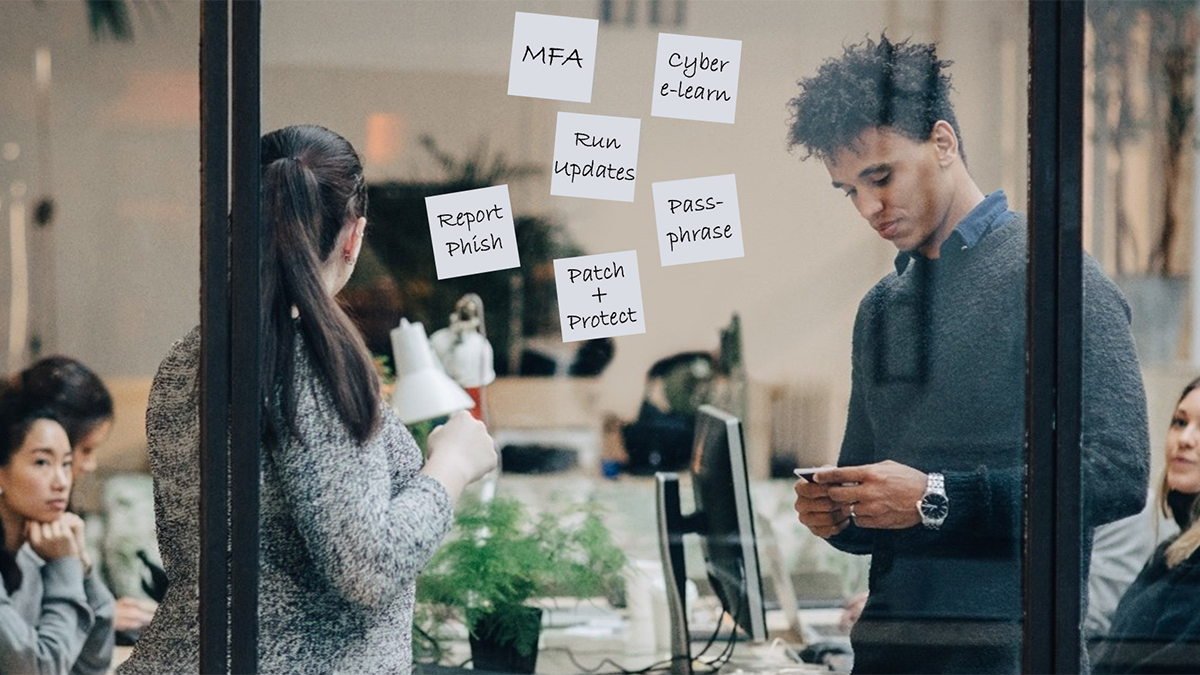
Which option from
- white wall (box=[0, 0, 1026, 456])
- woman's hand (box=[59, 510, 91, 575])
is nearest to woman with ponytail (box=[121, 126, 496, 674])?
white wall (box=[0, 0, 1026, 456])

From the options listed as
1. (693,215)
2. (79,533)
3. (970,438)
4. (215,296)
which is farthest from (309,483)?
(79,533)

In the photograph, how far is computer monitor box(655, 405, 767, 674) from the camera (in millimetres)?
2682

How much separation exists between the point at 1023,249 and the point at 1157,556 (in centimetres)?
77

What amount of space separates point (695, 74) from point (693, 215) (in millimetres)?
245

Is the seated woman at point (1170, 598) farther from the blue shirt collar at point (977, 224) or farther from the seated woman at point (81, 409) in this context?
the seated woman at point (81, 409)

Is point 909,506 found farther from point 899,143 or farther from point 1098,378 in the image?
point 899,143

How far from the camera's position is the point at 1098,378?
2273 millimetres

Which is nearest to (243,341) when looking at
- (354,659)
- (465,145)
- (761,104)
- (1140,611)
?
(354,659)

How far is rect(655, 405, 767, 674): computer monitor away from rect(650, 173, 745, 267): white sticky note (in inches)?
13.5

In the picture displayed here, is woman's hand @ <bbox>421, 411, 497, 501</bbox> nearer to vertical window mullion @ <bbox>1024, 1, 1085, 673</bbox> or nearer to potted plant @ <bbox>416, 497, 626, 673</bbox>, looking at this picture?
potted plant @ <bbox>416, 497, 626, 673</bbox>

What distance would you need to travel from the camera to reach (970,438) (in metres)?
2.37

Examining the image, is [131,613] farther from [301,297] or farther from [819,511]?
[819,511]

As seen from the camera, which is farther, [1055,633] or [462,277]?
[462,277]

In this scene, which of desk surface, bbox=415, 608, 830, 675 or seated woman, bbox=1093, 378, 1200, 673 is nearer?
seated woman, bbox=1093, 378, 1200, 673
